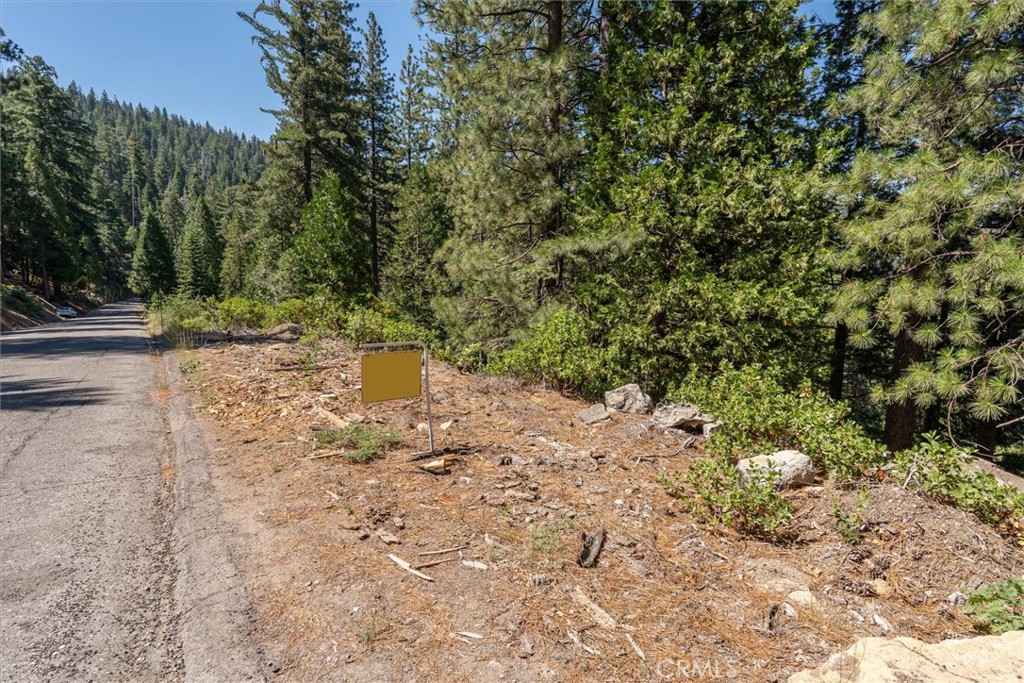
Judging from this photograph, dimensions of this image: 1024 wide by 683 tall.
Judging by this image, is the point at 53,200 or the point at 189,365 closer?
the point at 189,365

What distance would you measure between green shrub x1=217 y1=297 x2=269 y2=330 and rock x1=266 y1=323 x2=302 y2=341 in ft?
6.56

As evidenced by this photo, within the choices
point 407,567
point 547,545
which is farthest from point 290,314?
point 547,545

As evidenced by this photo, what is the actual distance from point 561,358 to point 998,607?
19.6 feet

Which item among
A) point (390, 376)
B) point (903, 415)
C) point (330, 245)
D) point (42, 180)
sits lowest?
point (903, 415)

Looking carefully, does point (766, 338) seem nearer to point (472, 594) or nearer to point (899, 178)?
point (899, 178)

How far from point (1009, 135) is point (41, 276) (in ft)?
176

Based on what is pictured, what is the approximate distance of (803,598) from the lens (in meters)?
2.89

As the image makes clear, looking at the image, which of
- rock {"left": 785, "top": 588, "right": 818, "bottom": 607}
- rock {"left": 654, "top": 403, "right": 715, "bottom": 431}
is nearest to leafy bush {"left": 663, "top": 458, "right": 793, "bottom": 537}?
rock {"left": 785, "top": 588, "right": 818, "bottom": 607}

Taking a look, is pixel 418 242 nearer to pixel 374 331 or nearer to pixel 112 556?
pixel 374 331

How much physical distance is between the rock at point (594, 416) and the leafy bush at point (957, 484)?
3189 mm

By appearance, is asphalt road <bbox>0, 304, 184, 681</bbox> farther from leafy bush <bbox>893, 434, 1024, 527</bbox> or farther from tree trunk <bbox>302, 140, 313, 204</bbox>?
tree trunk <bbox>302, 140, 313, 204</bbox>

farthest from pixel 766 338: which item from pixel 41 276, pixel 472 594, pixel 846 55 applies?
pixel 41 276

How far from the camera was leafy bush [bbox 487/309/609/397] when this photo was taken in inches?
317

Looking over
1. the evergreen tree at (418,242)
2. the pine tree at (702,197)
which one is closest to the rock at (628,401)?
the pine tree at (702,197)
